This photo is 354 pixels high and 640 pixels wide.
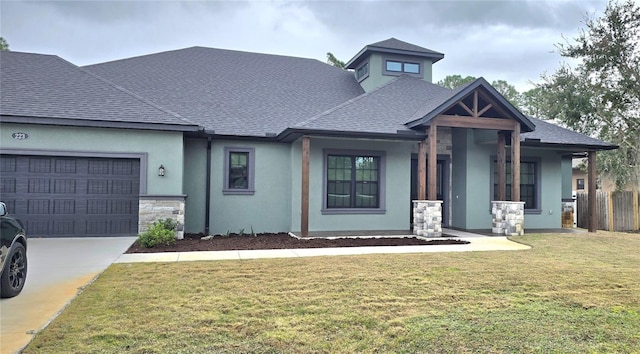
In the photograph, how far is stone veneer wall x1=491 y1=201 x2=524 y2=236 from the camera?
12133mm

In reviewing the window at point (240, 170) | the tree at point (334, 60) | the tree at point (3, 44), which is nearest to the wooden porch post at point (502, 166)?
the window at point (240, 170)

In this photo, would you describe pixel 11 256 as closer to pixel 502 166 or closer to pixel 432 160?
pixel 432 160

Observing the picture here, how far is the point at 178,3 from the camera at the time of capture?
15695mm

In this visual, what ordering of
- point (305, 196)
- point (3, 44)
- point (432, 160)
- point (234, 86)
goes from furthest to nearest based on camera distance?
1. point (3, 44)
2. point (234, 86)
3. point (432, 160)
4. point (305, 196)

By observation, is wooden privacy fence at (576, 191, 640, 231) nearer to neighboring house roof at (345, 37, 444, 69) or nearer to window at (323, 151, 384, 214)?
neighboring house roof at (345, 37, 444, 69)

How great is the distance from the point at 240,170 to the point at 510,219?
806cm

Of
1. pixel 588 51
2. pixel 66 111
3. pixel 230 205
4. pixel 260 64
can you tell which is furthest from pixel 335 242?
pixel 588 51

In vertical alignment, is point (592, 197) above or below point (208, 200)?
above

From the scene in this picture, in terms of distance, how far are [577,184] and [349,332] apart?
32745 millimetres

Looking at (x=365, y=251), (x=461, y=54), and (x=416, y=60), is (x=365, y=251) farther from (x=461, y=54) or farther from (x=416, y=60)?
(x=461, y=54)

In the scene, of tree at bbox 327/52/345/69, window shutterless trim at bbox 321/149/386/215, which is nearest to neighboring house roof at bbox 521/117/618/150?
window shutterless trim at bbox 321/149/386/215

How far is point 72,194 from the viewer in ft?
Result: 34.3

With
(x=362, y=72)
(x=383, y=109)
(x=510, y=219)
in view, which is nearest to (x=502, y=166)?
(x=510, y=219)

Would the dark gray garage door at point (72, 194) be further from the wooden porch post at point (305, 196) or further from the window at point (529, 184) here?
the window at point (529, 184)
